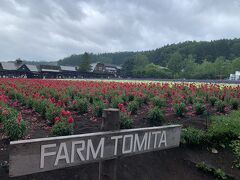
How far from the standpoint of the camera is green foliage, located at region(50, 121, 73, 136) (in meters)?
5.39

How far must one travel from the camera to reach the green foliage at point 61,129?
5.39 meters

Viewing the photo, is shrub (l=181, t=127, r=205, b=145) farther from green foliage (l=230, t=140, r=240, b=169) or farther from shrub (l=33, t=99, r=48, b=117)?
shrub (l=33, t=99, r=48, b=117)

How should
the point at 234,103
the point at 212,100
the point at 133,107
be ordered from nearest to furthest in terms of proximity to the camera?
1. the point at 133,107
2. the point at 234,103
3. the point at 212,100

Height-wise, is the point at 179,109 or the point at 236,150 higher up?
the point at 179,109

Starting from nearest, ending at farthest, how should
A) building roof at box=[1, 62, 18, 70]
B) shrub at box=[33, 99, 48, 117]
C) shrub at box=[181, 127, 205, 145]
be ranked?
shrub at box=[181, 127, 205, 145] → shrub at box=[33, 99, 48, 117] → building roof at box=[1, 62, 18, 70]

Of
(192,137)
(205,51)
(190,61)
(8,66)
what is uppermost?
(205,51)

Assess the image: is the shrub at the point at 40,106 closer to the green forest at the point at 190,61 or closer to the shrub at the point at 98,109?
the shrub at the point at 98,109

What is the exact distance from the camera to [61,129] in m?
5.40

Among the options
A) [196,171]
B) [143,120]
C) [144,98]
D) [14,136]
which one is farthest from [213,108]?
[14,136]

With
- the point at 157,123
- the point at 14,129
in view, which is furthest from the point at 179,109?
the point at 14,129

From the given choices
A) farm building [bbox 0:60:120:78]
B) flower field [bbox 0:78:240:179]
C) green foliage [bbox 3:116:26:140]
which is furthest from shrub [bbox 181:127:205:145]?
farm building [bbox 0:60:120:78]

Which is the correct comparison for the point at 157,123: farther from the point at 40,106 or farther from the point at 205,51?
the point at 205,51

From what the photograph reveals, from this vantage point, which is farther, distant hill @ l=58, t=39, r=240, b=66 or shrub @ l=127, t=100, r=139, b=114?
distant hill @ l=58, t=39, r=240, b=66

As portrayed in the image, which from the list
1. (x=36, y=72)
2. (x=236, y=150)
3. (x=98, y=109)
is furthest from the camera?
(x=36, y=72)
